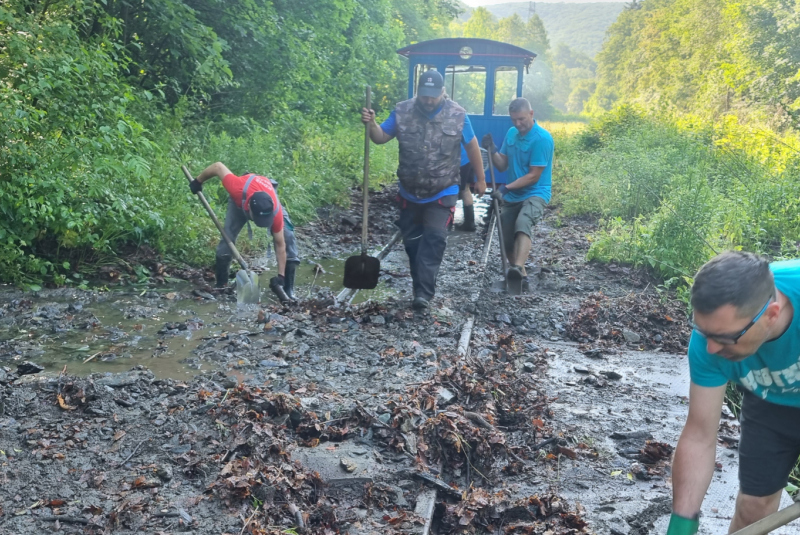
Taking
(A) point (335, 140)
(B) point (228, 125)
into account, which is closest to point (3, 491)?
(B) point (228, 125)

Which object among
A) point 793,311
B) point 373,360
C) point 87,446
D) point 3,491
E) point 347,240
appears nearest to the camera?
point 793,311

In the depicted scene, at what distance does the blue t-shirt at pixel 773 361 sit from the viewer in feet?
8.16

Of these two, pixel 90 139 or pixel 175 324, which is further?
pixel 90 139

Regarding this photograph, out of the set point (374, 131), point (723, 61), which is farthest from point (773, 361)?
point (723, 61)

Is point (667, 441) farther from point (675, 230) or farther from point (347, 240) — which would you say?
point (347, 240)

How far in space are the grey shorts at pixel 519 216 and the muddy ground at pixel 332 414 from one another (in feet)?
3.14

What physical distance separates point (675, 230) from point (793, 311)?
22.7ft

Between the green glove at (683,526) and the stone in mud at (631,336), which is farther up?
the green glove at (683,526)

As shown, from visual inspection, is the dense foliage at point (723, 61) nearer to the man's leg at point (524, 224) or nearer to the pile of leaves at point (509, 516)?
the man's leg at point (524, 224)

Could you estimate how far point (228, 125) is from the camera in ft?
44.7

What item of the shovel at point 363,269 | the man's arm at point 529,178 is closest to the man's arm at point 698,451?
the shovel at point 363,269

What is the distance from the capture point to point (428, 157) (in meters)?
7.04

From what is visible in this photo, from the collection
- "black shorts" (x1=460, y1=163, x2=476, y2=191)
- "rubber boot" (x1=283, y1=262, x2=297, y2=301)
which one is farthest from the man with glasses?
"black shorts" (x1=460, y1=163, x2=476, y2=191)

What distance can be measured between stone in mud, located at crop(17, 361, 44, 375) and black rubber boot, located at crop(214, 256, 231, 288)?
2868 mm
